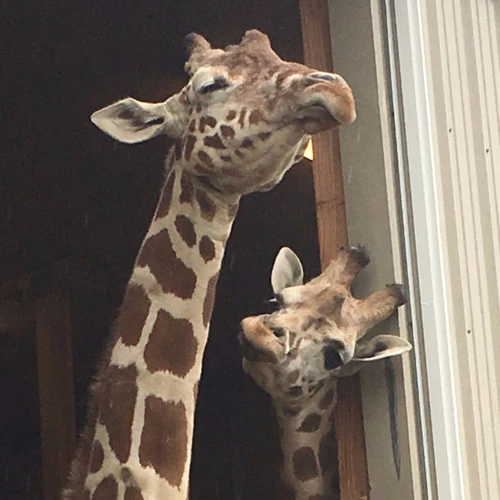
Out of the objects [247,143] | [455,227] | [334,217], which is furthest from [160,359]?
[455,227]

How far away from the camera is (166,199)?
105cm

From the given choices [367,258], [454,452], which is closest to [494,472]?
[454,452]

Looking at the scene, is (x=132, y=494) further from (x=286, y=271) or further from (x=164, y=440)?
(x=286, y=271)

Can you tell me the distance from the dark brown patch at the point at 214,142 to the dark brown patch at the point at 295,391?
0.98 ft

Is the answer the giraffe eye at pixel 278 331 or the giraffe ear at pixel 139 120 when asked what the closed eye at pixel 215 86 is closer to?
the giraffe ear at pixel 139 120

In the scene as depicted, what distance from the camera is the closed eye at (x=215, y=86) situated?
1002 mm

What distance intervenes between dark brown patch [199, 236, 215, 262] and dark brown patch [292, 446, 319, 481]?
29 cm

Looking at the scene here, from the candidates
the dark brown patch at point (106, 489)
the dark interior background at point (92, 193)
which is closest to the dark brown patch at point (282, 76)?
the dark interior background at point (92, 193)

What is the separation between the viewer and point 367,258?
1188mm

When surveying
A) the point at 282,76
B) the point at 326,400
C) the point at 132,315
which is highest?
the point at 282,76

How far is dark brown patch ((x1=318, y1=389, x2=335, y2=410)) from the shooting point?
1162mm

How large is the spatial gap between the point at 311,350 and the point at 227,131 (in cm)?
27

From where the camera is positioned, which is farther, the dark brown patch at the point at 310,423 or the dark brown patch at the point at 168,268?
the dark brown patch at the point at 310,423

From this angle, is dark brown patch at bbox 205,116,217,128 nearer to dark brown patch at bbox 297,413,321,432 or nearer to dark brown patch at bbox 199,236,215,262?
dark brown patch at bbox 199,236,215,262
